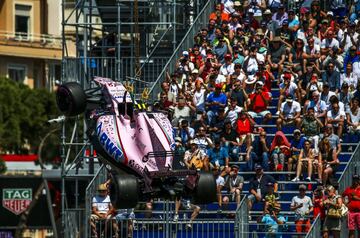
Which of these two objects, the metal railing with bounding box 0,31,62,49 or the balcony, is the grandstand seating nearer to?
the balcony

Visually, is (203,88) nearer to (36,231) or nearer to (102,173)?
(102,173)

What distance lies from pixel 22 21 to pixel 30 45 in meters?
2.79

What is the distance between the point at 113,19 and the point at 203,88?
274 inches

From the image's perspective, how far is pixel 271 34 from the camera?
121ft

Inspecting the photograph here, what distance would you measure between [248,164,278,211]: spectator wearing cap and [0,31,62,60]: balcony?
66896 mm

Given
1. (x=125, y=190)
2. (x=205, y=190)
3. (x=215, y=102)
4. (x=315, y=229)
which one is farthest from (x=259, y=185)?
(x=125, y=190)

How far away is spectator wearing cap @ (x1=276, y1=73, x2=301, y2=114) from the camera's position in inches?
1364

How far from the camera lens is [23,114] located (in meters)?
96.8

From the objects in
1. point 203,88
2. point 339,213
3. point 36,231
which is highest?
point 203,88

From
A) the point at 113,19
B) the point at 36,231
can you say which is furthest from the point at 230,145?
the point at 36,231

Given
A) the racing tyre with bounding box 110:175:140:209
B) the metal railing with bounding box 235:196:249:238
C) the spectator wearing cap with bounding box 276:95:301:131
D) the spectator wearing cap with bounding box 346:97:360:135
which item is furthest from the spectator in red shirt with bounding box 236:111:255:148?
the racing tyre with bounding box 110:175:140:209

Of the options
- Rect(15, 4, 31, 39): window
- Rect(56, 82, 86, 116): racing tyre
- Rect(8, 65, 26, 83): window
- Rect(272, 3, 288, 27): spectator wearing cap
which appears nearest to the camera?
Rect(56, 82, 86, 116): racing tyre

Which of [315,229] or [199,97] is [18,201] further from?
[315,229]

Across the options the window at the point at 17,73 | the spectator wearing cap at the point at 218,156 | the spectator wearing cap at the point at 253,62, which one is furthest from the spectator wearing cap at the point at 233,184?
the window at the point at 17,73
